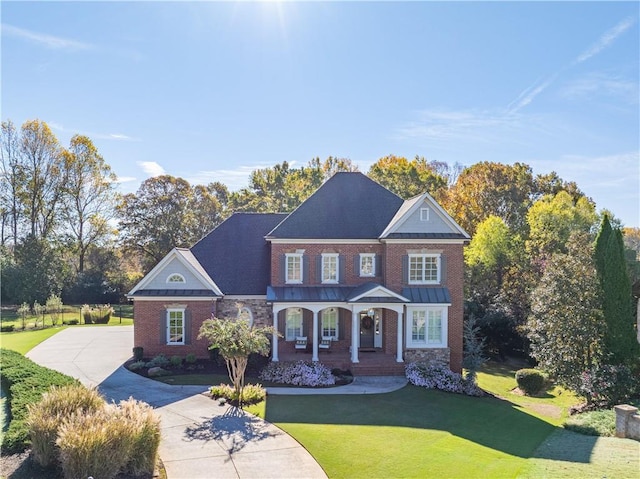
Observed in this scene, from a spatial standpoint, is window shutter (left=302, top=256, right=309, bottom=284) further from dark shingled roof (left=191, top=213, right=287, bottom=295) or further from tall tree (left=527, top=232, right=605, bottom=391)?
tall tree (left=527, top=232, right=605, bottom=391)

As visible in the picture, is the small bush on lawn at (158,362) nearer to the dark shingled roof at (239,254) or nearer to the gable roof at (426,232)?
the dark shingled roof at (239,254)

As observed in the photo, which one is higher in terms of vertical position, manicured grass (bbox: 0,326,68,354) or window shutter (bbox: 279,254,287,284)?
window shutter (bbox: 279,254,287,284)

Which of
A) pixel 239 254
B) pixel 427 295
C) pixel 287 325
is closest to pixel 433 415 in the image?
pixel 427 295

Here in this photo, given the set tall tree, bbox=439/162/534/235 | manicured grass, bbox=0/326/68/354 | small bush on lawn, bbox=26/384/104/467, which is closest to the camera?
small bush on lawn, bbox=26/384/104/467

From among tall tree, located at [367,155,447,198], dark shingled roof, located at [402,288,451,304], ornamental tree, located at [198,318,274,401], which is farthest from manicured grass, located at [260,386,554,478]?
tall tree, located at [367,155,447,198]

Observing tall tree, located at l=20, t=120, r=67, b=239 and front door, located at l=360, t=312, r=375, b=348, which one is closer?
front door, located at l=360, t=312, r=375, b=348

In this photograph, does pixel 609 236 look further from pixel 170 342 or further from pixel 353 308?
pixel 170 342
